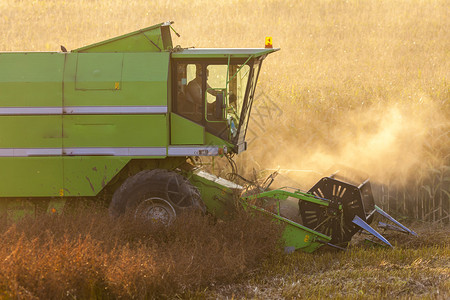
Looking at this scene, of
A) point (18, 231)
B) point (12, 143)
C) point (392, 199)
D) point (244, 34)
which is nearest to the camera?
point (18, 231)

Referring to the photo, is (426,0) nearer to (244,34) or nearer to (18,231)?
(244,34)

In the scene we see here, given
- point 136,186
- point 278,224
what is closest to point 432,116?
point 278,224

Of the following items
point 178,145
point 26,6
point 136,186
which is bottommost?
point 136,186

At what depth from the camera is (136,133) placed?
7094 mm

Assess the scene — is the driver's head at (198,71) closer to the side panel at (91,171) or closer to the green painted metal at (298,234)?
the side panel at (91,171)

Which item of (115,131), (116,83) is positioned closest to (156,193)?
(115,131)

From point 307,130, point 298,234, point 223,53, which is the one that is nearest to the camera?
point 298,234

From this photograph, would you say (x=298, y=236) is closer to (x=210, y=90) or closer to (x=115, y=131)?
(x=210, y=90)

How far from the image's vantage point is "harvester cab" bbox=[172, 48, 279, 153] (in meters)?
7.21

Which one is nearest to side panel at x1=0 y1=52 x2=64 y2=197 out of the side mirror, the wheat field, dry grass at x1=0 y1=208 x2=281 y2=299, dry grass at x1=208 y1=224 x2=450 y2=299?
dry grass at x1=0 y1=208 x2=281 y2=299

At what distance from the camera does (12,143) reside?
715 cm

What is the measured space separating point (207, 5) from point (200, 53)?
17209 mm

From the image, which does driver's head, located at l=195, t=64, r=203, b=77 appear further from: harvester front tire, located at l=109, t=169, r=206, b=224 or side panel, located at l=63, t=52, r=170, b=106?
harvester front tire, located at l=109, t=169, r=206, b=224

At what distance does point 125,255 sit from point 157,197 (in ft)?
6.34
